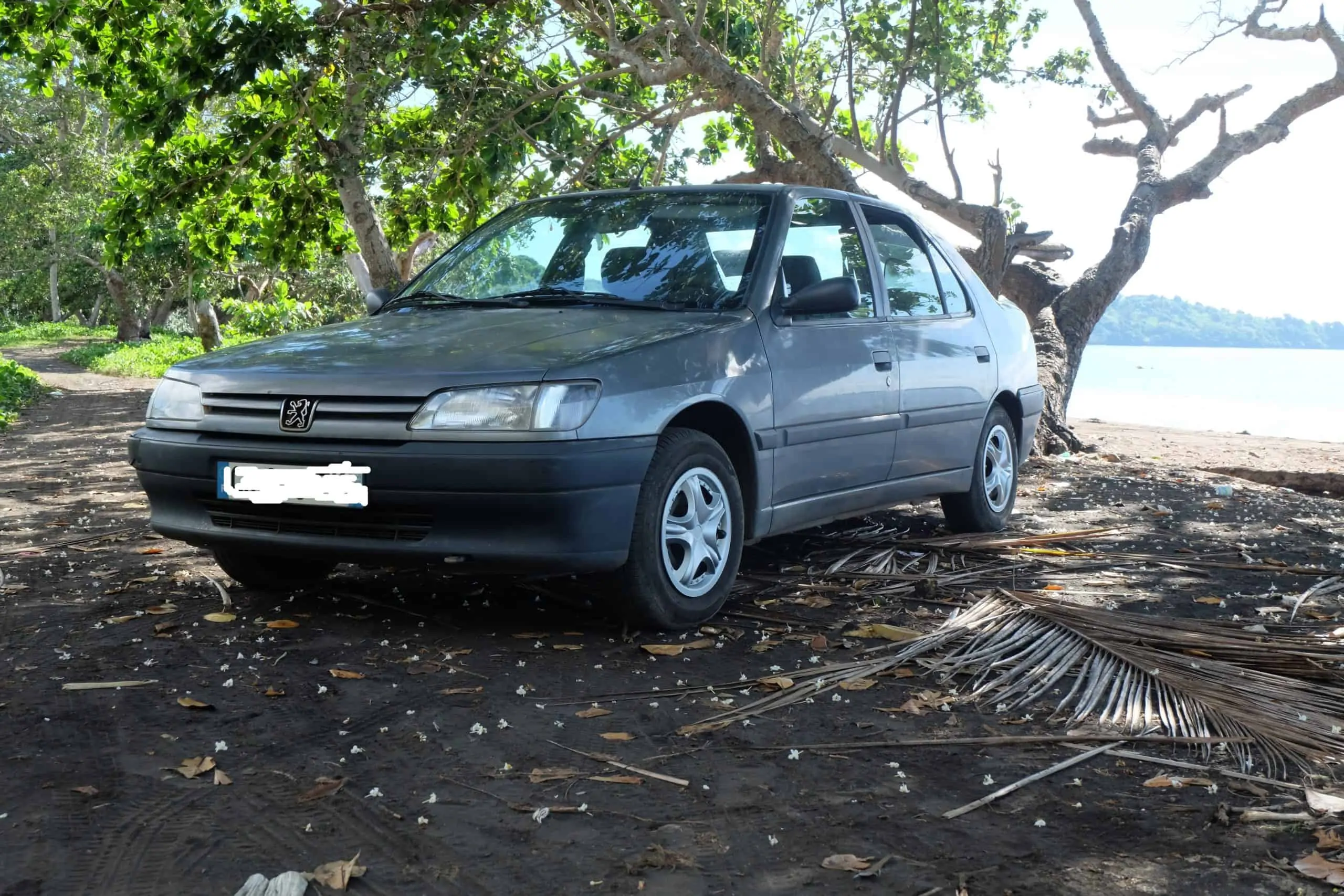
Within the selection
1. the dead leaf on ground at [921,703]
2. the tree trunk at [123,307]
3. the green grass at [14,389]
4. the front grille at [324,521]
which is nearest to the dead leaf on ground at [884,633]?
the dead leaf on ground at [921,703]

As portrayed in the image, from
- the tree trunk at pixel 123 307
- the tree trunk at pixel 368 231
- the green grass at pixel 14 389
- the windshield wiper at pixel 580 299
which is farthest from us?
the tree trunk at pixel 123 307

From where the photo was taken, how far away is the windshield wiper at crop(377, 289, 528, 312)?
5273mm

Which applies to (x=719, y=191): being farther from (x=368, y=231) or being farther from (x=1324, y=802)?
(x=368, y=231)

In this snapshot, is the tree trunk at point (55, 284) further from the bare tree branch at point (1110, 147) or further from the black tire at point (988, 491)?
the black tire at point (988, 491)

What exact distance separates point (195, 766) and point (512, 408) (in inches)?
57.8

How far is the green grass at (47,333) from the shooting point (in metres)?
44.1

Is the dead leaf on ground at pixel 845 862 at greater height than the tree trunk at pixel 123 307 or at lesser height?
lesser

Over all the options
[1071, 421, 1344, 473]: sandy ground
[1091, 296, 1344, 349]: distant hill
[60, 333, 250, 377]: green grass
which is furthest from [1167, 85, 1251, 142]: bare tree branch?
[1091, 296, 1344, 349]: distant hill

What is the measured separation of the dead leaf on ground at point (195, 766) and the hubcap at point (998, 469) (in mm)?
4564

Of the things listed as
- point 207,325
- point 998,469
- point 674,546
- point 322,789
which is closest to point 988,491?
point 998,469

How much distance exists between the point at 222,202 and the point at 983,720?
40.0 ft

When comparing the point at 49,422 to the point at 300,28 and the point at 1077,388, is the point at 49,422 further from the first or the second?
the point at 1077,388

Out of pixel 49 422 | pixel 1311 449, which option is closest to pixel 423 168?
pixel 49 422

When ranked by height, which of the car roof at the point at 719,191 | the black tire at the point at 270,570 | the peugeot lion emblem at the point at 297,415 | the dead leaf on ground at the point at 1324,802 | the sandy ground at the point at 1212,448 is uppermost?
the car roof at the point at 719,191
